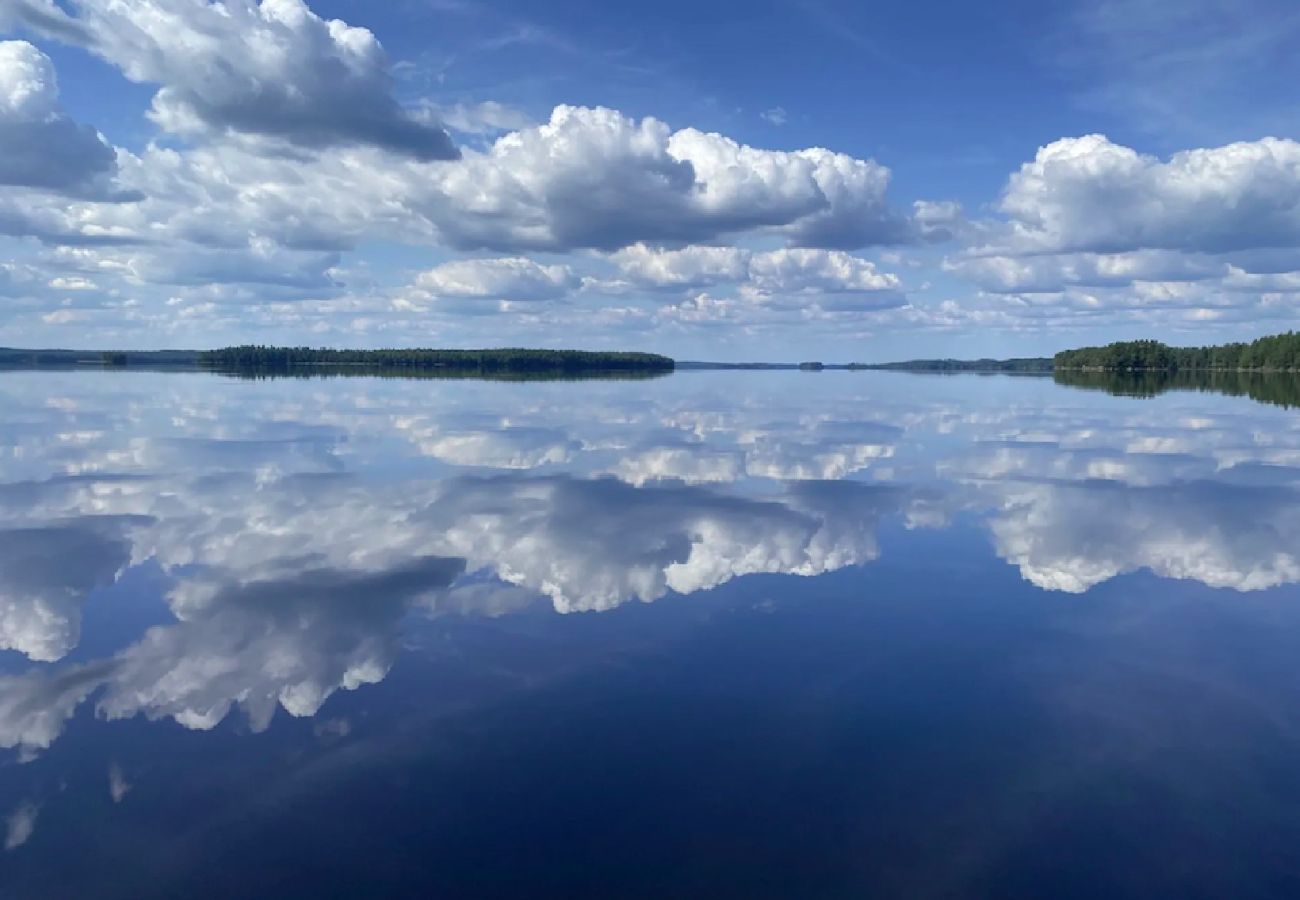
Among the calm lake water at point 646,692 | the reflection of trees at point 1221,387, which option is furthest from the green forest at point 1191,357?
the calm lake water at point 646,692

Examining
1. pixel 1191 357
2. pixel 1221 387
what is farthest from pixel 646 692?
pixel 1191 357

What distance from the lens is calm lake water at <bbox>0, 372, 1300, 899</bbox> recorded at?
6586 mm

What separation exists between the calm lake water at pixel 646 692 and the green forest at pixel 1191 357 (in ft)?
478

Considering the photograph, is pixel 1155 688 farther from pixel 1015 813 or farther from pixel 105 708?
pixel 105 708

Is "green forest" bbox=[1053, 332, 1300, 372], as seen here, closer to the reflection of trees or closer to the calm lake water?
the reflection of trees

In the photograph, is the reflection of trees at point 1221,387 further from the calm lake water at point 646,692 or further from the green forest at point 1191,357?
the calm lake water at point 646,692

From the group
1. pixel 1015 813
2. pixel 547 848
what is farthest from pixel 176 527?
pixel 1015 813

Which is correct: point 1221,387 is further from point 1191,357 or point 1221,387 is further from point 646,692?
point 646,692

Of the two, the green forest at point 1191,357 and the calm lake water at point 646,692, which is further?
the green forest at point 1191,357

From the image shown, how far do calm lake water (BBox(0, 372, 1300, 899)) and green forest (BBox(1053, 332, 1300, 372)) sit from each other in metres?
146

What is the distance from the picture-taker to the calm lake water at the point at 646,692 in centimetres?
659

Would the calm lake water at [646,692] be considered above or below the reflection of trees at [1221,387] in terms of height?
below

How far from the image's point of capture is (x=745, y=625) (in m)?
12.2

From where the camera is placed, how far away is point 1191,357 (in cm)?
18188
